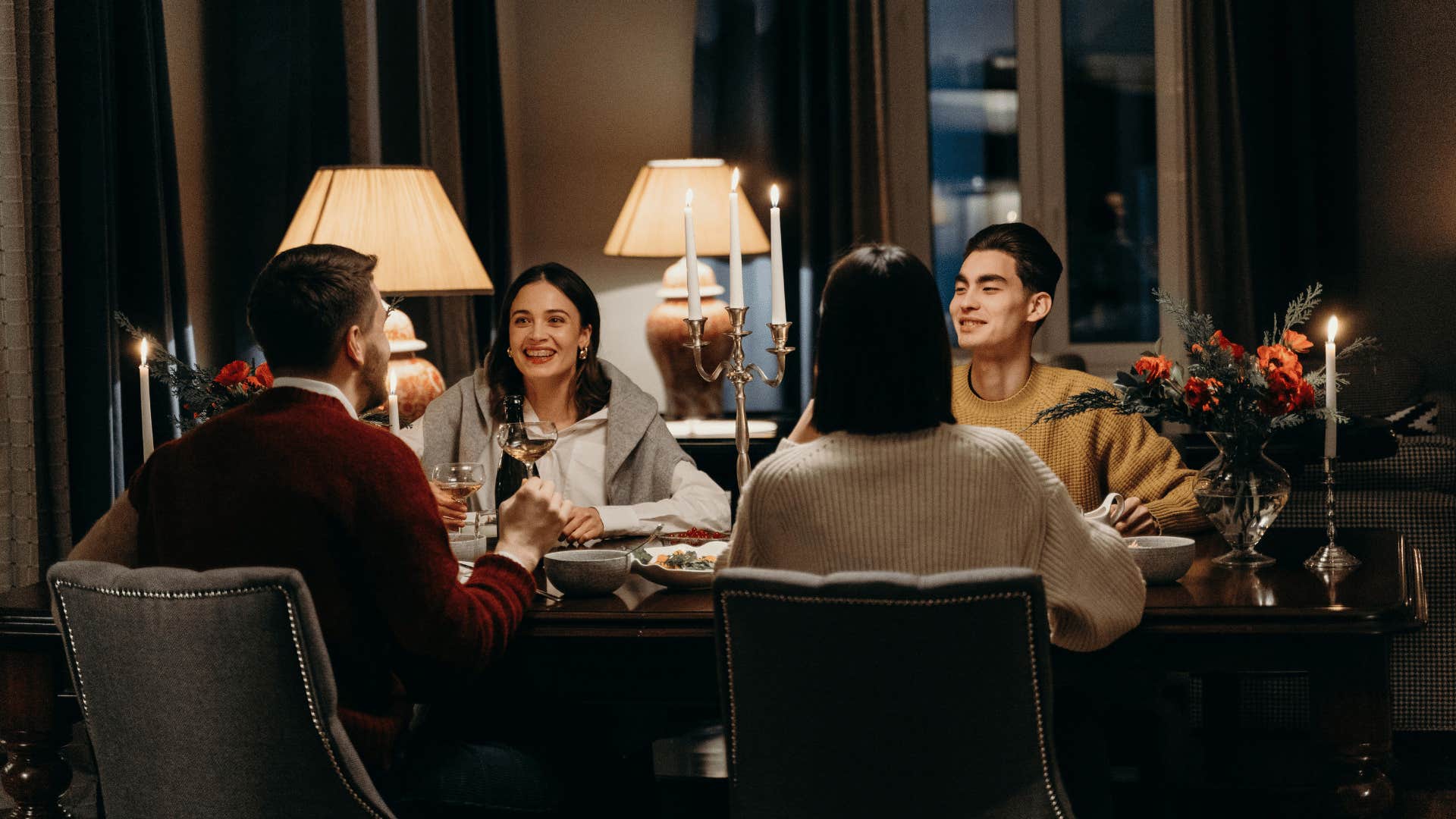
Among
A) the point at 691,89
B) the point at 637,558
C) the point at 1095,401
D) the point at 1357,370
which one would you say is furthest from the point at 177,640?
the point at 1357,370

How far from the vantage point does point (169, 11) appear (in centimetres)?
337

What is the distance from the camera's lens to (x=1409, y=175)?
180 inches

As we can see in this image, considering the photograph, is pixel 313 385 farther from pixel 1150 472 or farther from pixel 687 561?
pixel 1150 472

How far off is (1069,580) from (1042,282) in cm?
108

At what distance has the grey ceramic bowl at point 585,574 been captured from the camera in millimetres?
1774

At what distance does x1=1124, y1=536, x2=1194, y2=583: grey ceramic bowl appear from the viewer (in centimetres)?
173

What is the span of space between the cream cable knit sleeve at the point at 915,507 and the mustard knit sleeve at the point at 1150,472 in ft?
2.55

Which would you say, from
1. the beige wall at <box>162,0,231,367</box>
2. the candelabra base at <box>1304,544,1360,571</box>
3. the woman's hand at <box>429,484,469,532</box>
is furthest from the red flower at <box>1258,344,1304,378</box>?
the beige wall at <box>162,0,231,367</box>

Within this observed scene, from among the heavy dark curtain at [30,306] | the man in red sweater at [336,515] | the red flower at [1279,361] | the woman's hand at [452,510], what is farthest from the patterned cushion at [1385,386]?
the heavy dark curtain at [30,306]

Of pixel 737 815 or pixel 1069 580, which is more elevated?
pixel 1069 580

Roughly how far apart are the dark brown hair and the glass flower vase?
1.20 m

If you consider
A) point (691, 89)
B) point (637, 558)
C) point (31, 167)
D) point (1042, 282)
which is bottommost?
point (637, 558)

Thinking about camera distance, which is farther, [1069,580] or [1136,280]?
[1136,280]

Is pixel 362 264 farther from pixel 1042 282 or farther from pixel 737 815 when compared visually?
pixel 1042 282
